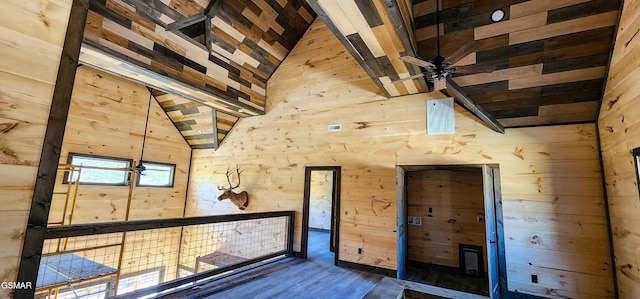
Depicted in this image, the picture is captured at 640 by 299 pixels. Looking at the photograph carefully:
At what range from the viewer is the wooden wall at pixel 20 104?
4.40 feet

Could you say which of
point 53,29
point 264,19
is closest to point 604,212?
point 53,29

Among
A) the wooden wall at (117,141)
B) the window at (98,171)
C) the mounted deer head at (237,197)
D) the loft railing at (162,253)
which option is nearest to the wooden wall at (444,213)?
the loft railing at (162,253)

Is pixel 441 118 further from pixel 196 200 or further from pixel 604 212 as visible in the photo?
pixel 196 200

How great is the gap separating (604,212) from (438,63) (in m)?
3.26

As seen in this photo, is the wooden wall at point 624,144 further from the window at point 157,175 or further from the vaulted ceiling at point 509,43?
the window at point 157,175

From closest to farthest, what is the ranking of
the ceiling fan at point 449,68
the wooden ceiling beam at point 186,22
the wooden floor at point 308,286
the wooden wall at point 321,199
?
the ceiling fan at point 449,68
the wooden floor at point 308,286
the wooden ceiling beam at point 186,22
the wooden wall at point 321,199

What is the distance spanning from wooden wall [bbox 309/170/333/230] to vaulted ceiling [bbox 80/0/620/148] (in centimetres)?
508

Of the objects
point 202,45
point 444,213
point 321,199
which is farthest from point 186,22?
point 321,199

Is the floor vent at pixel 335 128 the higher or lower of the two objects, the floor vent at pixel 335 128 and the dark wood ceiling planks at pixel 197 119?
the lower

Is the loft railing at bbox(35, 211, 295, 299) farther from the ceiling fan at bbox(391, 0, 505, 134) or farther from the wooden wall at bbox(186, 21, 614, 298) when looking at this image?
the ceiling fan at bbox(391, 0, 505, 134)

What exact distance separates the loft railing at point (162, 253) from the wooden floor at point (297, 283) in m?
0.34

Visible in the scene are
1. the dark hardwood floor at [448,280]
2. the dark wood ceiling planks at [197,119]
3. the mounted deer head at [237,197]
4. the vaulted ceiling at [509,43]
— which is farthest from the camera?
the dark wood ceiling planks at [197,119]

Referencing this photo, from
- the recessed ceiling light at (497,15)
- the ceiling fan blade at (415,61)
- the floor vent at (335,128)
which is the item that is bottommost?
the floor vent at (335,128)

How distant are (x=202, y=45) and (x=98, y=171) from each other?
410 cm
